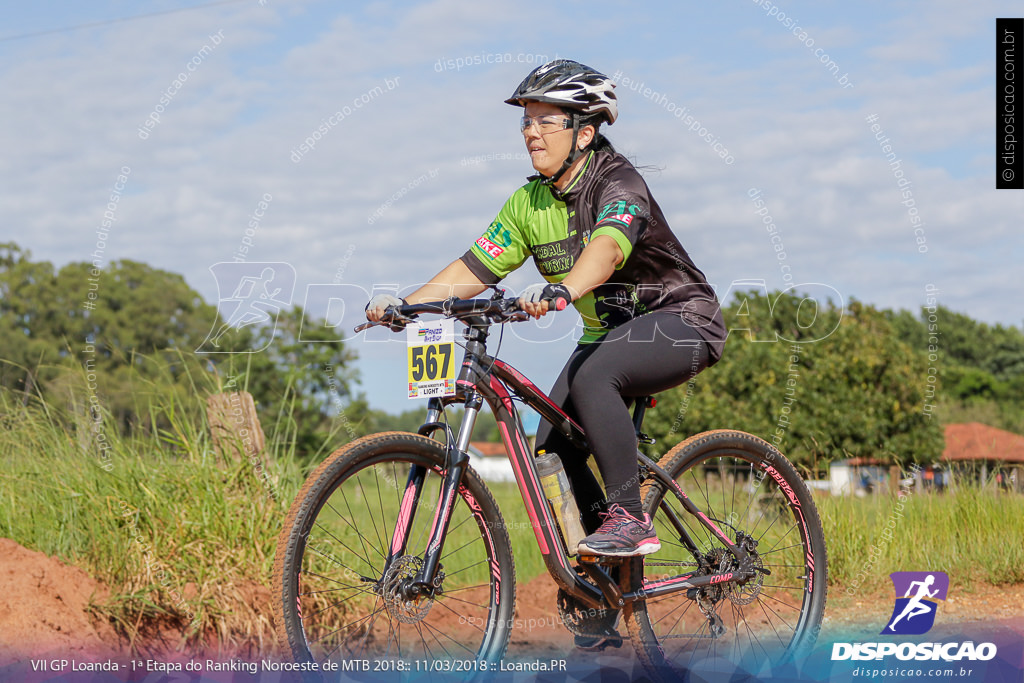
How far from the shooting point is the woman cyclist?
3486 mm

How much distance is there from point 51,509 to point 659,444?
28.4m

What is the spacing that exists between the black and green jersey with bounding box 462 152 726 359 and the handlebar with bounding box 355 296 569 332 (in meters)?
0.60

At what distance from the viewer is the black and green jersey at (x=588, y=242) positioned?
12.2 feet

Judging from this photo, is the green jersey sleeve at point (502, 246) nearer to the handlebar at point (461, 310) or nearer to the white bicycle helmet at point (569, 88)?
the white bicycle helmet at point (569, 88)

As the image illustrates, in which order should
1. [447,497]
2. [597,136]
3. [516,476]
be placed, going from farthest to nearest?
[597,136] < [516,476] < [447,497]

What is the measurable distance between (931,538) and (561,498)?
3.73 m

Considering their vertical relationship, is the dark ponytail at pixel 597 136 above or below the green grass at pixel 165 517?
above

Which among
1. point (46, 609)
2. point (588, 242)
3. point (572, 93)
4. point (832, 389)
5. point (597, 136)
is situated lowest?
point (832, 389)

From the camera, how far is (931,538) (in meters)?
6.27

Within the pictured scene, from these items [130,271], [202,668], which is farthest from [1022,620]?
[130,271]

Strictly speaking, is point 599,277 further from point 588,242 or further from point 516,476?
point 516,476

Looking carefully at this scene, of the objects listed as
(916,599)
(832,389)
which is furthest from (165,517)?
(832,389)

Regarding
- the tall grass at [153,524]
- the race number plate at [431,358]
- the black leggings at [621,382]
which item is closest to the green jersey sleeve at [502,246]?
the black leggings at [621,382]

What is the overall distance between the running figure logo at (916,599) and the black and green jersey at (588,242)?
1.97 metres
